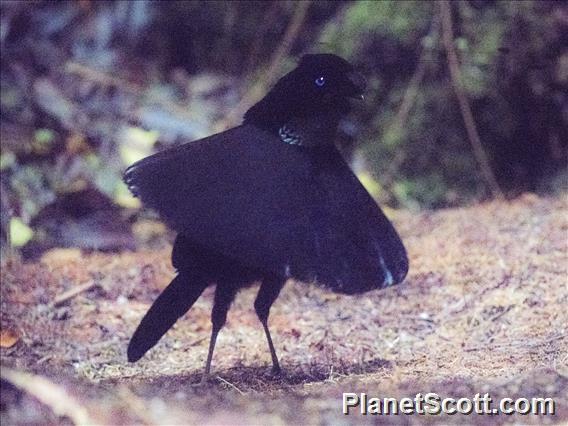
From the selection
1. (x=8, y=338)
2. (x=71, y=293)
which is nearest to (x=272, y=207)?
(x=8, y=338)

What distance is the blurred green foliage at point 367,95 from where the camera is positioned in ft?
12.8

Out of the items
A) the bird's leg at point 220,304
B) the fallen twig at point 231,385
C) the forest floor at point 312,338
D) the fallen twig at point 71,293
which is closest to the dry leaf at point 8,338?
the forest floor at point 312,338

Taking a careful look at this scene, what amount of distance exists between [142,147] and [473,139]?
1.64m

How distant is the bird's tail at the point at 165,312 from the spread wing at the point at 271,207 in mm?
225

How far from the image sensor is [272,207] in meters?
2.10

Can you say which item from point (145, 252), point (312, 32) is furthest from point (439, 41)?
point (145, 252)

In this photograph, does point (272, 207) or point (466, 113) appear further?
point (466, 113)

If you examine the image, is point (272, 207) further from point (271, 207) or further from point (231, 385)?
point (231, 385)

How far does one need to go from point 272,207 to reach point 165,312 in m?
0.43

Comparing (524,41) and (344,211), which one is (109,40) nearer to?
(524,41)

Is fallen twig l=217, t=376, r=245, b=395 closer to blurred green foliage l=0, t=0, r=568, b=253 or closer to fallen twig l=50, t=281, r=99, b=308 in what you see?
fallen twig l=50, t=281, r=99, b=308

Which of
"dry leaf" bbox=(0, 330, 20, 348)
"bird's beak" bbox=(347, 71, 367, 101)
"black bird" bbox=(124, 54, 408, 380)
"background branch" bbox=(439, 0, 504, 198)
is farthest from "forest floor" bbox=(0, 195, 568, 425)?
"bird's beak" bbox=(347, 71, 367, 101)

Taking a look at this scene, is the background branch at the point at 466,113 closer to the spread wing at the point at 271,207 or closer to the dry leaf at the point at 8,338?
the spread wing at the point at 271,207

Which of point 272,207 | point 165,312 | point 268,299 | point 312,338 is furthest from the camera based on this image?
point 312,338
